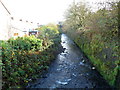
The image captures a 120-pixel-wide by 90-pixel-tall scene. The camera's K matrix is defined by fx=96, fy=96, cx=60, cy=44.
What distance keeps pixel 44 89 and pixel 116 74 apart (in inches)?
139

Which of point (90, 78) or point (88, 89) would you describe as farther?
point (90, 78)

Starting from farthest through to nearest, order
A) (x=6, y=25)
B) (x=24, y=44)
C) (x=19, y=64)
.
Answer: (x=6, y=25) < (x=24, y=44) < (x=19, y=64)

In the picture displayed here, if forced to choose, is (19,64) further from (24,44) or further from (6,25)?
(6,25)

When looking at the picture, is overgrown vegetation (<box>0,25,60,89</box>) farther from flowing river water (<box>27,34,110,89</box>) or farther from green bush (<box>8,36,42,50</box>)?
flowing river water (<box>27,34,110,89</box>)

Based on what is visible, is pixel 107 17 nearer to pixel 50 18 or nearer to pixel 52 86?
pixel 52 86

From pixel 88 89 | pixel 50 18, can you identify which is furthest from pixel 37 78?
pixel 50 18

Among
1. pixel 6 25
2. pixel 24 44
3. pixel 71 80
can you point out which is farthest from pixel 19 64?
pixel 6 25

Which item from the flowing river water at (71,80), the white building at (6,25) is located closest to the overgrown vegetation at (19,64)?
the flowing river water at (71,80)

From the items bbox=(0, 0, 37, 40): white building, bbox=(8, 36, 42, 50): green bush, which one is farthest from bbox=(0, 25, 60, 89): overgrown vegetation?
bbox=(0, 0, 37, 40): white building

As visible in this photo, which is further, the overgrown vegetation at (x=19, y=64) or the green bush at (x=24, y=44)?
the green bush at (x=24, y=44)

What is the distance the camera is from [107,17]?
557 centimetres

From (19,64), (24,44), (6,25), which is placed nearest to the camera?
(19,64)

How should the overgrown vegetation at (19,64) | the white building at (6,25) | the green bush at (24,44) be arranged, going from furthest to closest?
the white building at (6,25) → the green bush at (24,44) → the overgrown vegetation at (19,64)

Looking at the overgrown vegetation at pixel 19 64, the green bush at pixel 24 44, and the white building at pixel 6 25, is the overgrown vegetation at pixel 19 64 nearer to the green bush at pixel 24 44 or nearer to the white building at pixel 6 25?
the green bush at pixel 24 44
